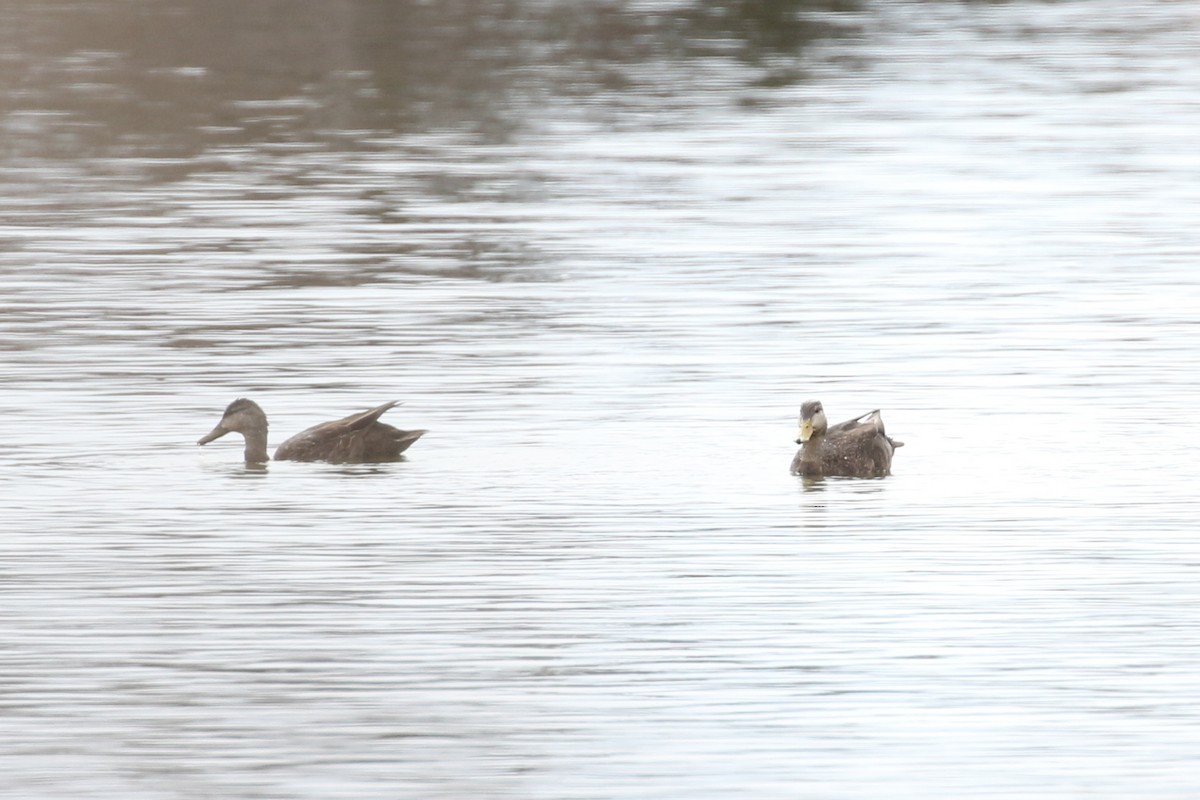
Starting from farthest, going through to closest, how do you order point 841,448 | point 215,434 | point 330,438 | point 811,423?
point 215,434
point 330,438
point 811,423
point 841,448

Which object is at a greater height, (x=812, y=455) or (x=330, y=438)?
(x=330, y=438)

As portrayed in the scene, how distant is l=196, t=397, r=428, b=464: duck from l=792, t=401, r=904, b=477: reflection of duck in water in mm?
1999

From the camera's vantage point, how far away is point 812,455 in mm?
13656

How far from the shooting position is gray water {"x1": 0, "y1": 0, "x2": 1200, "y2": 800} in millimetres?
8875

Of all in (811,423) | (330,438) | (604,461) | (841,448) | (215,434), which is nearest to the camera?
(841,448)

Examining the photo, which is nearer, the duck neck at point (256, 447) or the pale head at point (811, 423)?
the pale head at point (811, 423)

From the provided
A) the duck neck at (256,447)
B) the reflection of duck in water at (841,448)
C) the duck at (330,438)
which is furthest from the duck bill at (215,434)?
the reflection of duck in water at (841,448)

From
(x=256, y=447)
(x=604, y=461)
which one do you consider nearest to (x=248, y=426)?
(x=256, y=447)

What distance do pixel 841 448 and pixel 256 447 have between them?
9.66ft

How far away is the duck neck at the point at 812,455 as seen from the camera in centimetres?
1363

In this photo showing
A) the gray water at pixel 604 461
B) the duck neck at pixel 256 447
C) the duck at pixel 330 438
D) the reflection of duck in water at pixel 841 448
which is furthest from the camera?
the duck neck at pixel 256 447

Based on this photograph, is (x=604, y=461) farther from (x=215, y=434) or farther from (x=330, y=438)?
(x=215, y=434)

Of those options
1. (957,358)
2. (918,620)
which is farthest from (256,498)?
(957,358)

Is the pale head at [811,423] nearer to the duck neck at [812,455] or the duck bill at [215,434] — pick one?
the duck neck at [812,455]
